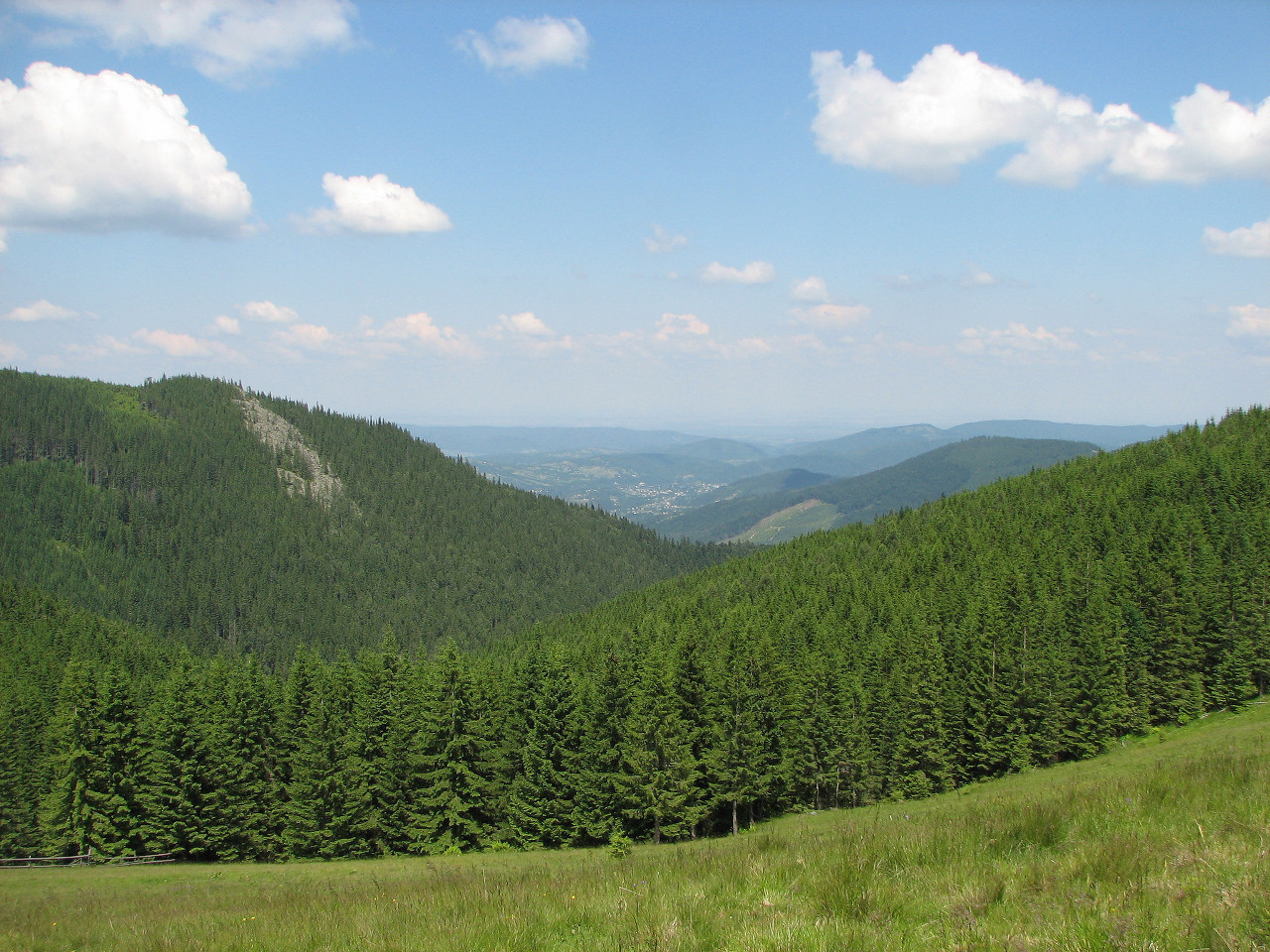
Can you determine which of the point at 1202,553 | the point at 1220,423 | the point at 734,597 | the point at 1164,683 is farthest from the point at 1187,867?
the point at 1220,423

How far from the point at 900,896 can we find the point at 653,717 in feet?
117

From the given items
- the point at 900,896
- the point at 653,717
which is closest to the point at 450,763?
the point at 653,717

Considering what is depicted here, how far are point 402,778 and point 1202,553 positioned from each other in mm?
73672

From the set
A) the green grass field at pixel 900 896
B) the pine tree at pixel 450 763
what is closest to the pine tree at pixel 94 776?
the pine tree at pixel 450 763

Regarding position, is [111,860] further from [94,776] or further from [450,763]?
[450,763]

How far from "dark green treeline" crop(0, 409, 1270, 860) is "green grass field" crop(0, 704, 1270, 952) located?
3246cm

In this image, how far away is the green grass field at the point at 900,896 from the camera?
5652mm

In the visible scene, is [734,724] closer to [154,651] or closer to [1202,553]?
[1202,553]

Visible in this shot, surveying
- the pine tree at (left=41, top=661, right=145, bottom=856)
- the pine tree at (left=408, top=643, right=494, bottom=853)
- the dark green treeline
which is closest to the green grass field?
the pine tree at (left=408, top=643, right=494, bottom=853)

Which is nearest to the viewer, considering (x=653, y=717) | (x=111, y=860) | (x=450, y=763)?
(x=653, y=717)

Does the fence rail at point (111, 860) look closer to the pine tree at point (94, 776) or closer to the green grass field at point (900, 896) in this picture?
the pine tree at point (94, 776)

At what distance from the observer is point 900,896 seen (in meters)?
6.79

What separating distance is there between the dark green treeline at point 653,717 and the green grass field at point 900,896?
32460 mm

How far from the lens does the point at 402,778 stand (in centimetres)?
4447
